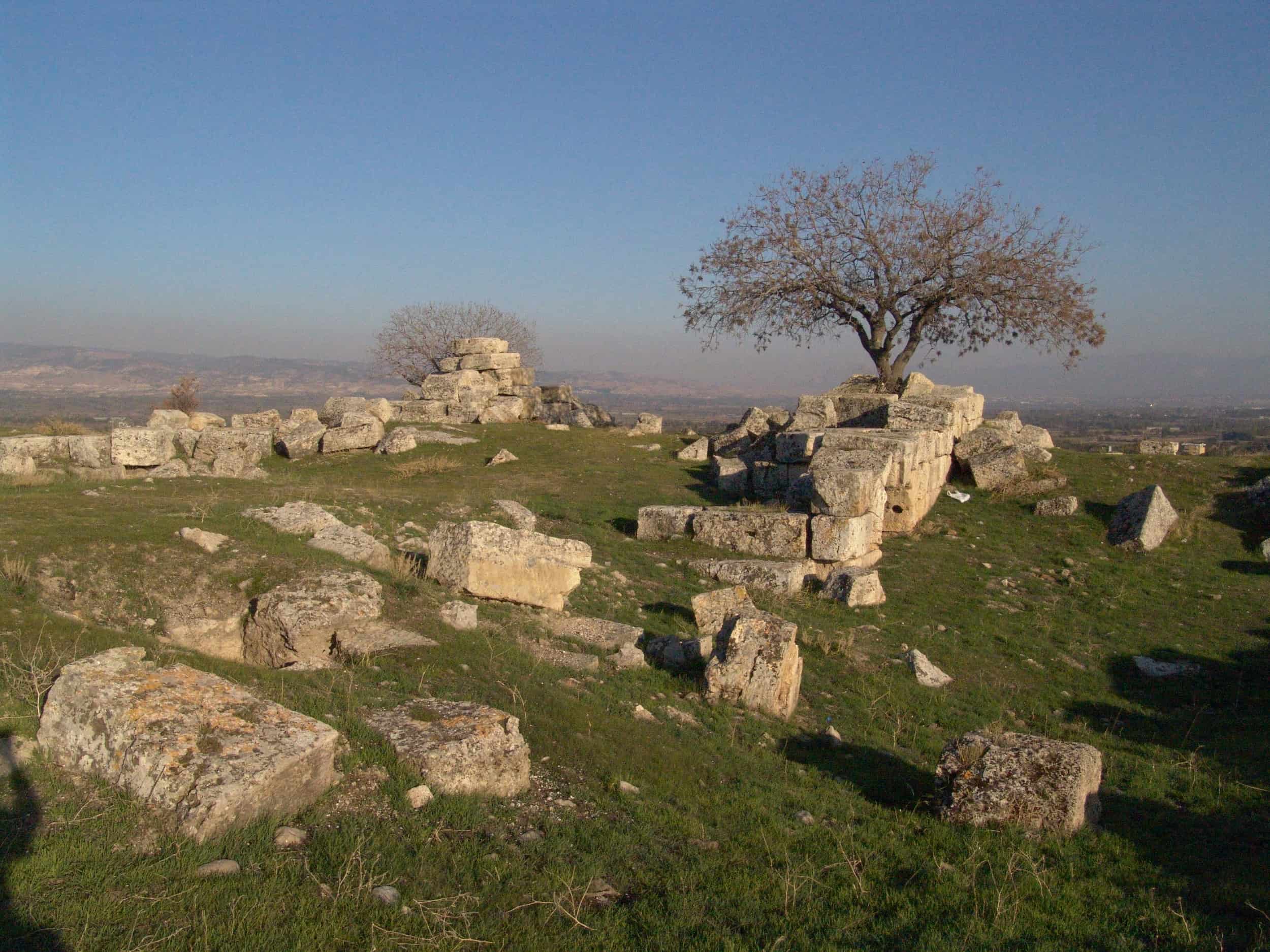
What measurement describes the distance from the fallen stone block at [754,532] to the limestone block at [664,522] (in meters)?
0.17

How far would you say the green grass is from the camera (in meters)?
3.90

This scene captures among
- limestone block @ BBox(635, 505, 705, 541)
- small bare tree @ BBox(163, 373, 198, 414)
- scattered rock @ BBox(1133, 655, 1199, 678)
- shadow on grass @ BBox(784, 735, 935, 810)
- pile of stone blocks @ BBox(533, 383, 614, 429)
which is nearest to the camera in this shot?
shadow on grass @ BBox(784, 735, 935, 810)

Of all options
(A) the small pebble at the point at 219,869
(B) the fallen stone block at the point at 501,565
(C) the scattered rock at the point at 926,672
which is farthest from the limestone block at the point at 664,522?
(A) the small pebble at the point at 219,869

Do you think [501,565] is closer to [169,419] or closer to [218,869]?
[218,869]

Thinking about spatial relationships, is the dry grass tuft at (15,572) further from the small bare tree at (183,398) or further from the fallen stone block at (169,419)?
the small bare tree at (183,398)

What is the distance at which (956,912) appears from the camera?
450 cm

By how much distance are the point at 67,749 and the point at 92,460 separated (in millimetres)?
17036

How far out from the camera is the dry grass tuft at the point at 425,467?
21.0m

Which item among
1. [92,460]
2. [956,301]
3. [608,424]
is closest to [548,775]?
[92,460]

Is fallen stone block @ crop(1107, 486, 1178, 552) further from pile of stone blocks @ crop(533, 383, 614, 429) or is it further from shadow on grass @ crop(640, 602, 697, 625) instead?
pile of stone blocks @ crop(533, 383, 614, 429)

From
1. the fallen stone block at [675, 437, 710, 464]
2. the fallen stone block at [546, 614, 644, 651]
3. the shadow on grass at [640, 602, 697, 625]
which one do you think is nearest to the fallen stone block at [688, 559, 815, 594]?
the shadow on grass at [640, 602, 697, 625]

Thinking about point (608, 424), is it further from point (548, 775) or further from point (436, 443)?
point (548, 775)

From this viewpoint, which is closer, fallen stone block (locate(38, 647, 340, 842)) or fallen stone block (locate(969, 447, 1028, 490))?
fallen stone block (locate(38, 647, 340, 842))

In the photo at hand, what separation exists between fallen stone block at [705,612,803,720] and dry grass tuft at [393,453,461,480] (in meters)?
14.1
